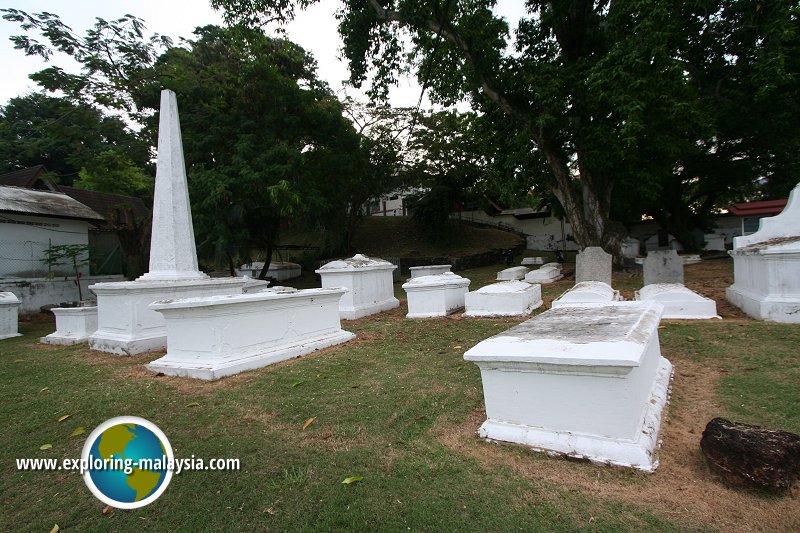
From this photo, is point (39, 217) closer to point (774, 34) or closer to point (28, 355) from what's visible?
point (28, 355)

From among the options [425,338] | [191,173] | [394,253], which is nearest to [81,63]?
[191,173]

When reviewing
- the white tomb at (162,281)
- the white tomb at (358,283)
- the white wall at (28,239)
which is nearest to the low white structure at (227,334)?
the white tomb at (162,281)

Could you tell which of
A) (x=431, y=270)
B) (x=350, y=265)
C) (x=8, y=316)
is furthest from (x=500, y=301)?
(x=8, y=316)

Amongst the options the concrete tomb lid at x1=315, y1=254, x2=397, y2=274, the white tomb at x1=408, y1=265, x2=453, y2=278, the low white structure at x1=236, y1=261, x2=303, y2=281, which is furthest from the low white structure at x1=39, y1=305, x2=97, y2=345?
the low white structure at x1=236, y1=261, x2=303, y2=281

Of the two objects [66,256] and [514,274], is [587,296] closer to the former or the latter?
[514,274]

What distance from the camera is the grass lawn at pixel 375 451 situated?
6.28ft

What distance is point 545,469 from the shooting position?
→ 7.49 ft

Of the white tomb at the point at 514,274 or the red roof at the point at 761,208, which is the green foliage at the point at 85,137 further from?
the red roof at the point at 761,208

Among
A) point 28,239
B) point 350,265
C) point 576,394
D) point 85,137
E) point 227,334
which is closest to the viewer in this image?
point 576,394

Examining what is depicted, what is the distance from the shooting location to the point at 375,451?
8.39 ft

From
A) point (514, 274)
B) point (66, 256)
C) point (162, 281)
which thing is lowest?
point (514, 274)

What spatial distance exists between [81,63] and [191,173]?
161 inches

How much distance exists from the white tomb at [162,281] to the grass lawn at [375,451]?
1.28 meters

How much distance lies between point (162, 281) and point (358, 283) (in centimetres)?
395
